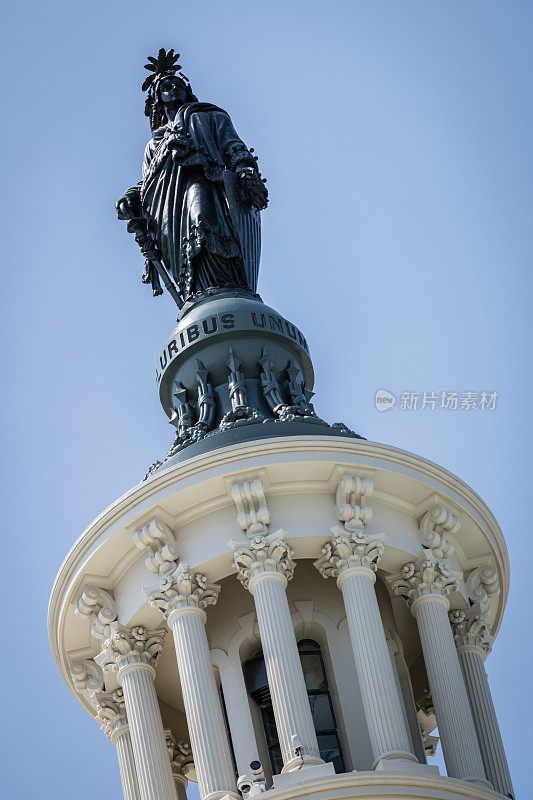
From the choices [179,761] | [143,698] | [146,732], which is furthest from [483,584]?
[146,732]

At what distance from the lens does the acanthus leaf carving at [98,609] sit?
1362 inches

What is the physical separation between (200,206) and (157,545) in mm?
9810

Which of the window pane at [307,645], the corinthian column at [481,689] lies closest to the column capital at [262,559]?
the window pane at [307,645]

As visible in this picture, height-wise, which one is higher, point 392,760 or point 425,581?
point 425,581

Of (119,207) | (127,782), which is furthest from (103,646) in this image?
(119,207)

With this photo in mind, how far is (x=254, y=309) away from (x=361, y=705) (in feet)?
30.7

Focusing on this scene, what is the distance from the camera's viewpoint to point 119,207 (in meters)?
42.4

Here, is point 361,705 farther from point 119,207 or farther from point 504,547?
point 119,207

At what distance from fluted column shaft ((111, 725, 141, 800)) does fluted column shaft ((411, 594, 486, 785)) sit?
244 inches

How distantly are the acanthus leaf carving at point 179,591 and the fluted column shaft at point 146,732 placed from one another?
1.51 m

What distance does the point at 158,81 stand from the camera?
43.8 metres

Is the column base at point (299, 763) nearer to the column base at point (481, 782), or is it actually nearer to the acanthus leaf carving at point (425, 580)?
the column base at point (481, 782)

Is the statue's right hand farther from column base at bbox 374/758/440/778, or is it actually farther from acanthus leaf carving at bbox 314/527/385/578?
column base at bbox 374/758/440/778

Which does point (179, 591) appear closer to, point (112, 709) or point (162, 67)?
point (112, 709)
